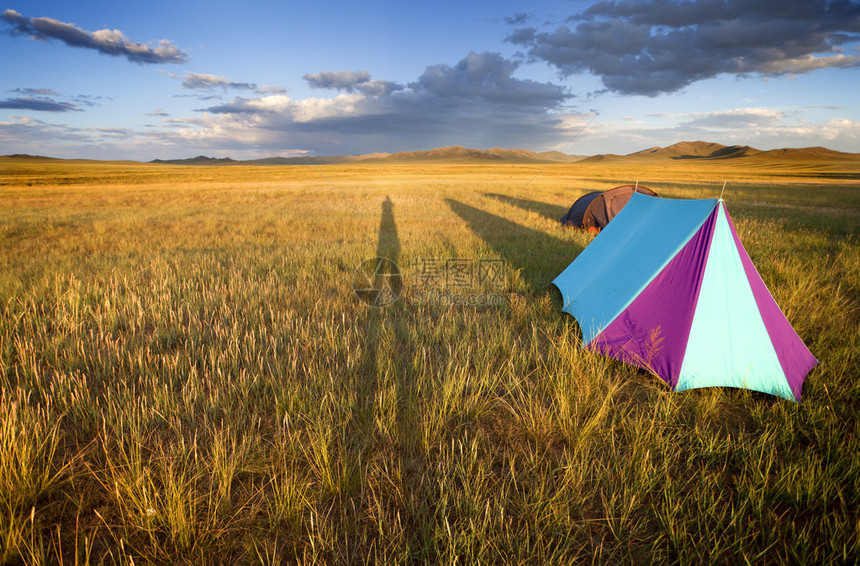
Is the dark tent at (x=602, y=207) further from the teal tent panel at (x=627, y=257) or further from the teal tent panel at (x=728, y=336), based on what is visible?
the teal tent panel at (x=728, y=336)

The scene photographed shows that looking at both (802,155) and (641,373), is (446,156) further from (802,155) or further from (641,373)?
(641,373)

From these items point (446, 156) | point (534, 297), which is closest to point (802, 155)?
point (446, 156)

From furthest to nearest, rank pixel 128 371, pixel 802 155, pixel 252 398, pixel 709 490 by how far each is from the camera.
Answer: pixel 802 155 → pixel 128 371 → pixel 252 398 → pixel 709 490

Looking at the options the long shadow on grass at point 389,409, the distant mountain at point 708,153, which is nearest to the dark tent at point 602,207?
the long shadow on grass at point 389,409

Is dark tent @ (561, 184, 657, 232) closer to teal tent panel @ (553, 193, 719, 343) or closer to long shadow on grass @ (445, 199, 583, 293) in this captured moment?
long shadow on grass @ (445, 199, 583, 293)

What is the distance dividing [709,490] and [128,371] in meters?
4.62

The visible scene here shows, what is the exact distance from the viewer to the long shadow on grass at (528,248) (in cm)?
642

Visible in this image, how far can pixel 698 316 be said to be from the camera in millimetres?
3287

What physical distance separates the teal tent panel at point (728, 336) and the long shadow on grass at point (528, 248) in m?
2.53

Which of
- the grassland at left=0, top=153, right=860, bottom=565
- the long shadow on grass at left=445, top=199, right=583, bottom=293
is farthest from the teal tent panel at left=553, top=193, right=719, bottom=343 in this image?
the long shadow on grass at left=445, top=199, right=583, bottom=293

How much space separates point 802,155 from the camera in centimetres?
11881

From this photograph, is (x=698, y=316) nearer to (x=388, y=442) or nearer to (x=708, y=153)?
(x=388, y=442)

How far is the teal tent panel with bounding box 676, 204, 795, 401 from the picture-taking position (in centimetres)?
309

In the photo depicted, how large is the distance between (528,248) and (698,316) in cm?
491
